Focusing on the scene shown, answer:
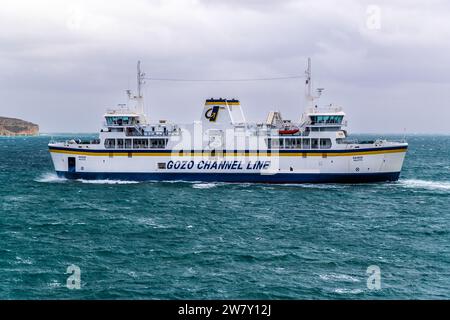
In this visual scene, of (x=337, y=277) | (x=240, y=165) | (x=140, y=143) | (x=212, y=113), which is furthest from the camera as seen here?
(x=212, y=113)

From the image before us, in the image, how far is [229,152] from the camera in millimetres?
54375

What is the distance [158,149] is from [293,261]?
32469 millimetres

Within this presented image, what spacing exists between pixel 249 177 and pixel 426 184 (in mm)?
25115

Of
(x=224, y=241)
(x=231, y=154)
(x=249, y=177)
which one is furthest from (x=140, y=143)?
(x=224, y=241)

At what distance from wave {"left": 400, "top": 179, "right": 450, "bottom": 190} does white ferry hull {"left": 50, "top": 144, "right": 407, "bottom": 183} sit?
10.6ft

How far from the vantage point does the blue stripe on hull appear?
53.8 metres

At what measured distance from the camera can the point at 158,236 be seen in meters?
31.2

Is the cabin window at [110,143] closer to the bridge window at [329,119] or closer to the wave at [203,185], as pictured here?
the wave at [203,185]

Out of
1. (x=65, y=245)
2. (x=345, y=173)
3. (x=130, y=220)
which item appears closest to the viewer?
(x=65, y=245)

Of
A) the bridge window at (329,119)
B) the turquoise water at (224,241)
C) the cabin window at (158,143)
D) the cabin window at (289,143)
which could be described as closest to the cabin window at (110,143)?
the cabin window at (158,143)

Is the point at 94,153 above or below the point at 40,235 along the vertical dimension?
above

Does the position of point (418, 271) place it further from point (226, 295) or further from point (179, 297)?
point (179, 297)

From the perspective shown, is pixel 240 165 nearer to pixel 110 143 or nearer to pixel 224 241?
A: pixel 110 143
